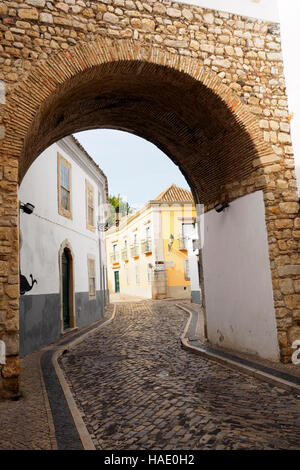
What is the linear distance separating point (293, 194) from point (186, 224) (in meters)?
20.6

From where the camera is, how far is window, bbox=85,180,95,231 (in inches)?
541

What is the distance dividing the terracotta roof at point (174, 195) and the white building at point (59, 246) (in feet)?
38.3

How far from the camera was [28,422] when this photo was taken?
147 inches

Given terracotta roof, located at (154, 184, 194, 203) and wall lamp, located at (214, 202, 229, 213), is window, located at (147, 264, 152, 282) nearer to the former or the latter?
terracotta roof, located at (154, 184, 194, 203)

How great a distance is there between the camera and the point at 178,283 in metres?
26.3

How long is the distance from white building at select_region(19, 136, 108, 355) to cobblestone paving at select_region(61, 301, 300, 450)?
1740 millimetres

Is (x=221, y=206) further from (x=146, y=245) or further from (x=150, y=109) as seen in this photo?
(x=146, y=245)

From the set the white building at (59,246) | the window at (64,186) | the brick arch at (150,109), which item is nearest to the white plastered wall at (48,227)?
the white building at (59,246)

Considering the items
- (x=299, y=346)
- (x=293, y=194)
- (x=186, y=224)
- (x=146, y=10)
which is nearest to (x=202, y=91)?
(x=146, y=10)

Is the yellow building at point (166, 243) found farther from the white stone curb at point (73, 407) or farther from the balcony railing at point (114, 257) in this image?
the white stone curb at point (73, 407)

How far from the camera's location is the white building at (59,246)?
817 cm

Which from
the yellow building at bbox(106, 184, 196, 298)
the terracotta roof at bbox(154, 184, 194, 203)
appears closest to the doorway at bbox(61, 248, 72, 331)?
the yellow building at bbox(106, 184, 196, 298)

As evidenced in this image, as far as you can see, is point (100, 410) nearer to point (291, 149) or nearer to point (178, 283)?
point (291, 149)

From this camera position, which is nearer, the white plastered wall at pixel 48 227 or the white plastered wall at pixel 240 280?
the white plastered wall at pixel 240 280
